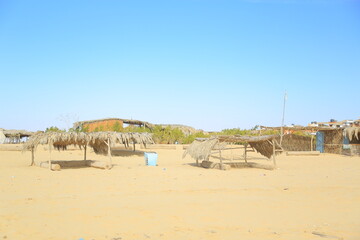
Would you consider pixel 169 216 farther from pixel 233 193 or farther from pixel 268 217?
pixel 233 193

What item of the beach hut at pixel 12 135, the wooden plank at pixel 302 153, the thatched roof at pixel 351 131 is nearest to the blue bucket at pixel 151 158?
the wooden plank at pixel 302 153

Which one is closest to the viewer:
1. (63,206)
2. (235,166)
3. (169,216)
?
(169,216)

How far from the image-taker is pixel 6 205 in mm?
6469

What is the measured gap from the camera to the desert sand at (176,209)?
5.01 meters

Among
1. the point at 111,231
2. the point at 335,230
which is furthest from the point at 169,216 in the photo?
the point at 335,230

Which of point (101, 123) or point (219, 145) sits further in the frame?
point (101, 123)

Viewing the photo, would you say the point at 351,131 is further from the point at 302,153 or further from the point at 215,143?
the point at 215,143

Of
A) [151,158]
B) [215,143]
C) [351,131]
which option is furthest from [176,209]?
[351,131]

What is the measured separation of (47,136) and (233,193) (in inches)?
319

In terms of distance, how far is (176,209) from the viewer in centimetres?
641

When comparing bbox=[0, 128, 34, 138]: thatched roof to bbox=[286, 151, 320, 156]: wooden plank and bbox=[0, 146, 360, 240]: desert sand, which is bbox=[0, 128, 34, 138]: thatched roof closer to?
bbox=[286, 151, 320, 156]: wooden plank

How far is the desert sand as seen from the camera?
16.4 feet

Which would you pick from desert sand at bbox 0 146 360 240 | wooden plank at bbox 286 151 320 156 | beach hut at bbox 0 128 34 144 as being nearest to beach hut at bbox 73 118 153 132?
beach hut at bbox 0 128 34 144

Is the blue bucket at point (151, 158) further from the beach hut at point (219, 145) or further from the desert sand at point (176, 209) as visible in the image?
the desert sand at point (176, 209)
